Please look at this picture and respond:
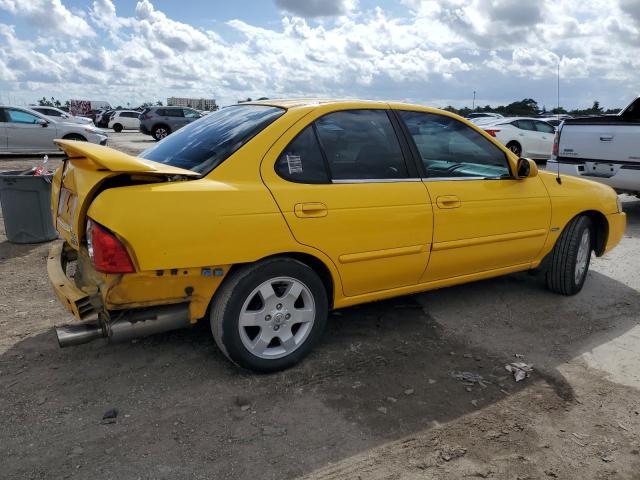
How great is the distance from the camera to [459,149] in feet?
12.9

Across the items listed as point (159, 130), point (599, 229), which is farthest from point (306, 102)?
point (159, 130)

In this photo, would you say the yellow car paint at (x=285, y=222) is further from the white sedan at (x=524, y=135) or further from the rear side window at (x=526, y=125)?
the rear side window at (x=526, y=125)

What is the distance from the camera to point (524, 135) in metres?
15.2

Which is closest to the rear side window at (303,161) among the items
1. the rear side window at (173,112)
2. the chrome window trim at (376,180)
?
the chrome window trim at (376,180)

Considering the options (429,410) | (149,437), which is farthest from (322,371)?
(149,437)

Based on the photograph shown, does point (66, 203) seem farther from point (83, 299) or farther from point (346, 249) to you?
point (346, 249)

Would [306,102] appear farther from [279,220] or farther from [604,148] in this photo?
[604,148]

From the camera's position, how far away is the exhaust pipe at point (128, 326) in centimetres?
275

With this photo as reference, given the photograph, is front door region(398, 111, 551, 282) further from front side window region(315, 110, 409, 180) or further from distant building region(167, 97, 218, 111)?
distant building region(167, 97, 218, 111)

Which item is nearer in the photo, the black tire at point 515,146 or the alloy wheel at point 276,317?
the alloy wheel at point 276,317

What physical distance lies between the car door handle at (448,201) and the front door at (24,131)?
46.0 ft

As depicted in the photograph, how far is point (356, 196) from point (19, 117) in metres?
14.5

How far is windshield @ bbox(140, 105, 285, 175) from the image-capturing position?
9.98 feet

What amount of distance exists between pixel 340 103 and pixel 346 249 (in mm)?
986
